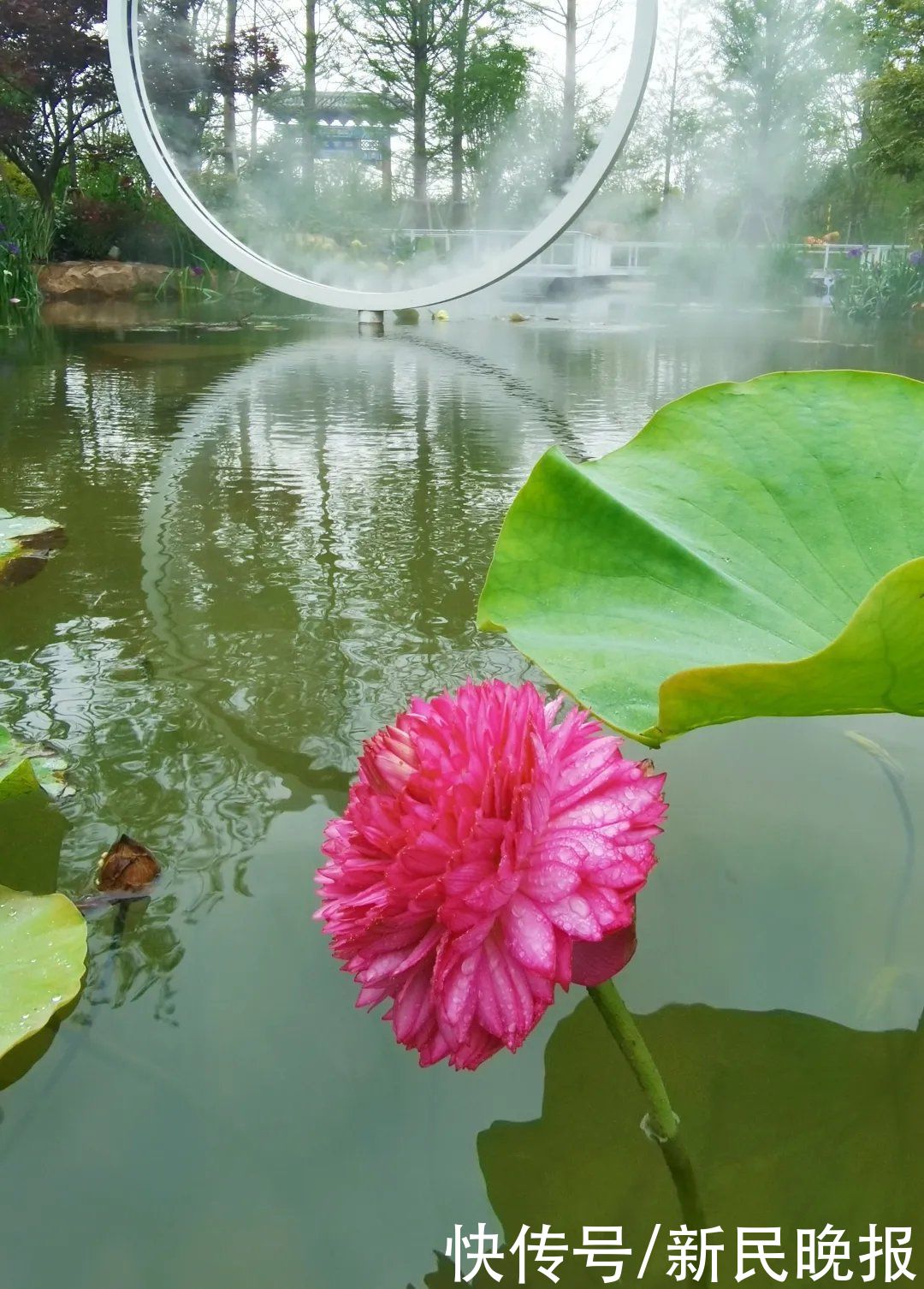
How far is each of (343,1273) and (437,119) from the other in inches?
162

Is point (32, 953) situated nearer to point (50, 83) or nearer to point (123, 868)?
point (123, 868)

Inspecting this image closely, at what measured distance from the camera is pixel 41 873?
2.24 ft

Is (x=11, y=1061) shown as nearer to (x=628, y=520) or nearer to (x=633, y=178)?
(x=628, y=520)

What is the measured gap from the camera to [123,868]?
65 centimetres

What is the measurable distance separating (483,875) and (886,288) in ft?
19.7

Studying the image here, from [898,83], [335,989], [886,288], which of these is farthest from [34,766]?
[898,83]

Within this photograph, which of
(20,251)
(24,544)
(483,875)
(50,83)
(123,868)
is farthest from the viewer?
(50,83)

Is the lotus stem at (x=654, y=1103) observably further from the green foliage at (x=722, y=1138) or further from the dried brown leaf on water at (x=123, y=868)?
the dried brown leaf on water at (x=123, y=868)

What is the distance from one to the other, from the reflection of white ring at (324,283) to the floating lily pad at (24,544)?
2919mm

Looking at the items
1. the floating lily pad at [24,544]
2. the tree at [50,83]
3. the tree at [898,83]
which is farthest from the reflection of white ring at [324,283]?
the tree at [50,83]

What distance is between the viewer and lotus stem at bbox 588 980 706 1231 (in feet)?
1.38

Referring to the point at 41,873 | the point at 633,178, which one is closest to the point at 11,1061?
the point at 41,873

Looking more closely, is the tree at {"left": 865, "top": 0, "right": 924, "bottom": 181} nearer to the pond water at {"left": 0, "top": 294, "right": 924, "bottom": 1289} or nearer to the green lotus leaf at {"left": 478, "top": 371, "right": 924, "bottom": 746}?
the pond water at {"left": 0, "top": 294, "right": 924, "bottom": 1289}

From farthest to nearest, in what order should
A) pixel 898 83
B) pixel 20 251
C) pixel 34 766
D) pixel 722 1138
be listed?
pixel 898 83 < pixel 20 251 < pixel 34 766 < pixel 722 1138
